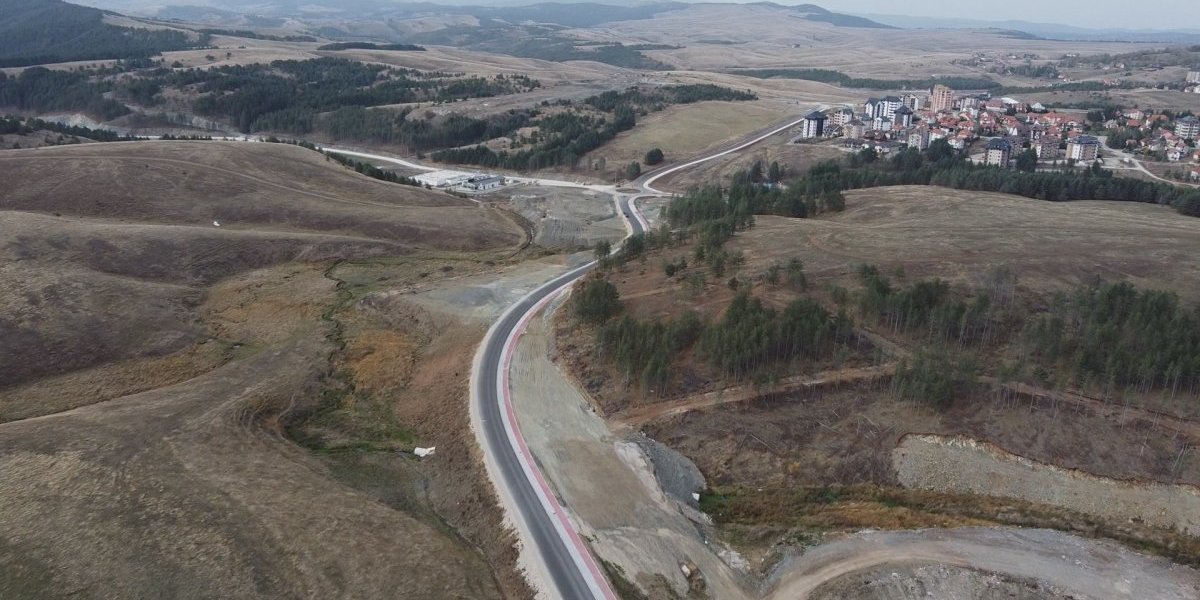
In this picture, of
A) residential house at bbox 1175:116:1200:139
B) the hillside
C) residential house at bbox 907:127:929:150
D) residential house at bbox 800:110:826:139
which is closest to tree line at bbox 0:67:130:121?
residential house at bbox 800:110:826:139

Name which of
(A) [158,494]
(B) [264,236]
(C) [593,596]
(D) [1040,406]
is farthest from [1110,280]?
(B) [264,236]

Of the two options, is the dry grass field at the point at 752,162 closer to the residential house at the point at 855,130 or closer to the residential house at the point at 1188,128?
the residential house at the point at 855,130

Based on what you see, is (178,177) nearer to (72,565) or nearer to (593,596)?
(72,565)

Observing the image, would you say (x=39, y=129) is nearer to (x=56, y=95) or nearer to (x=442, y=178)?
(x=442, y=178)

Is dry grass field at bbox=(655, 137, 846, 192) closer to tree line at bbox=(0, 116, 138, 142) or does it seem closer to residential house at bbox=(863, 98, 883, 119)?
residential house at bbox=(863, 98, 883, 119)

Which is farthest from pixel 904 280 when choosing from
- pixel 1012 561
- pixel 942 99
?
pixel 942 99
